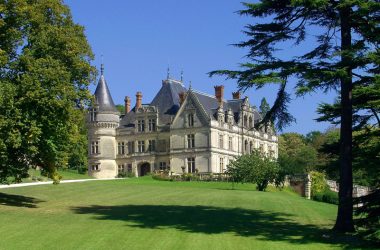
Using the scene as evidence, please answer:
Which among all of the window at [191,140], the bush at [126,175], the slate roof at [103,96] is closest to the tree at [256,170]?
the window at [191,140]

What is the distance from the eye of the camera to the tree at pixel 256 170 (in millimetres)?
43562

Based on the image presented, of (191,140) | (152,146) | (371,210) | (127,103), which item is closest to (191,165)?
(191,140)

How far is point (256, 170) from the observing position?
142 feet

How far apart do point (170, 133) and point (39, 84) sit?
133 ft

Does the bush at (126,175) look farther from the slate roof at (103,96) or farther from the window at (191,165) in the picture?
the slate roof at (103,96)

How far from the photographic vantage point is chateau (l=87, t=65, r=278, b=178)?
6144 centimetres

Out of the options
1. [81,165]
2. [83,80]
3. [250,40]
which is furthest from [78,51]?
[81,165]

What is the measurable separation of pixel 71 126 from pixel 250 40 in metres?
9.65

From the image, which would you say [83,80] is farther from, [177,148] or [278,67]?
[177,148]

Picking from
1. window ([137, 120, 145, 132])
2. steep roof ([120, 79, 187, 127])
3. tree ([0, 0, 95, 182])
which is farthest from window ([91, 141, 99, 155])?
tree ([0, 0, 95, 182])

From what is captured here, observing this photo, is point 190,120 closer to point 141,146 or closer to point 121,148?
point 141,146

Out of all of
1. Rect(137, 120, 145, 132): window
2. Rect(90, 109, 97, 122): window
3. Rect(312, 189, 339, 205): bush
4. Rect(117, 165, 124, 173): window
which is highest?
Rect(90, 109, 97, 122): window

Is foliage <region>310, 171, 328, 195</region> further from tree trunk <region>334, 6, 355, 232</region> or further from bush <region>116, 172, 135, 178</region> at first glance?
tree trunk <region>334, 6, 355, 232</region>

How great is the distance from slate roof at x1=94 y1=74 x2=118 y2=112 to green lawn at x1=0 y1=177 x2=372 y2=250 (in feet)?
120
